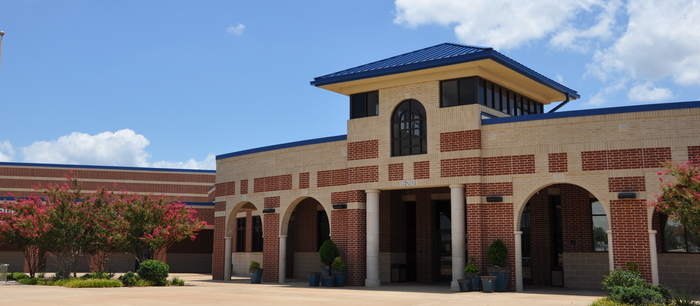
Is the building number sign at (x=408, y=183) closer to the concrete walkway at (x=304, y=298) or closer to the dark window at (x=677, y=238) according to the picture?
the concrete walkway at (x=304, y=298)

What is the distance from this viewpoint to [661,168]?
22.2m

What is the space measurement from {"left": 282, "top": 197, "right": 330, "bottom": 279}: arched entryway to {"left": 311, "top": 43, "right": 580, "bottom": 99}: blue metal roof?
845 cm

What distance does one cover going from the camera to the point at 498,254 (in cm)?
2411

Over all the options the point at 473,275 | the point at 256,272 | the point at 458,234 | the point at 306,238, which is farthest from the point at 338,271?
the point at 306,238

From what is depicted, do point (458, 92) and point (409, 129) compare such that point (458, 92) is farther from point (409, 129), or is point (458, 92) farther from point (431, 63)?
point (409, 129)

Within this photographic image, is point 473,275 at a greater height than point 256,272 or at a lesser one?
greater

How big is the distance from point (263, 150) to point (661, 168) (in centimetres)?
1793

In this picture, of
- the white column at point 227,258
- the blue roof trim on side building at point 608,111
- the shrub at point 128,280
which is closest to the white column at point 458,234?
the blue roof trim on side building at point 608,111

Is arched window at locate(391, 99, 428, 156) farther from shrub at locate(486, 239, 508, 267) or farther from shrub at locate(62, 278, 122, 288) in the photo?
shrub at locate(62, 278, 122, 288)

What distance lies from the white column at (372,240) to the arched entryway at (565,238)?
585cm

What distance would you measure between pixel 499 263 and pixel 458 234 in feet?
6.88

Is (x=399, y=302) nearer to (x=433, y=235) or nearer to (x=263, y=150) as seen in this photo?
(x=433, y=235)

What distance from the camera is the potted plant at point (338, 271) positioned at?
27828 mm

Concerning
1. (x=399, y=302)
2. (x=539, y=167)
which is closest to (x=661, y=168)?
(x=539, y=167)
